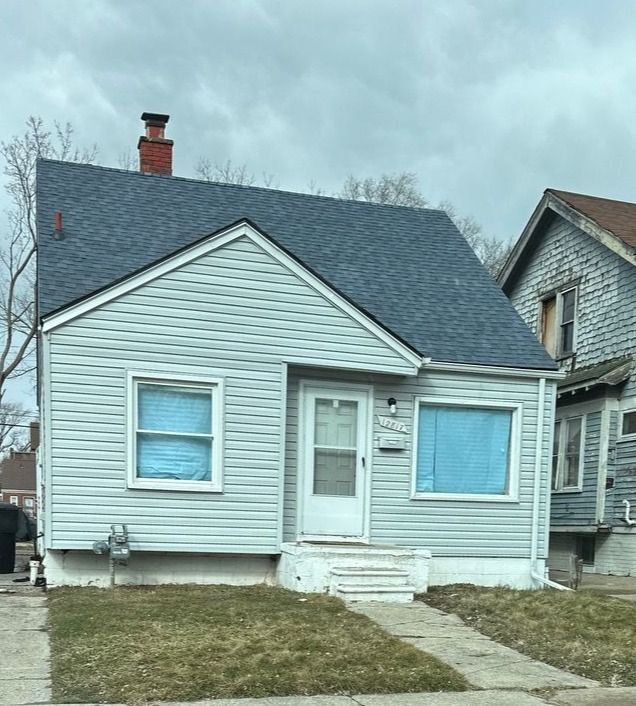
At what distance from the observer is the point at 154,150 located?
1348cm

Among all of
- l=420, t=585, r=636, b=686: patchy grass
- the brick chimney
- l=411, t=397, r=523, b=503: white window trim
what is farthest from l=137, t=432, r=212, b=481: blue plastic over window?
the brick chimney

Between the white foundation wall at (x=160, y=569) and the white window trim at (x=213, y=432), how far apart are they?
816 mm

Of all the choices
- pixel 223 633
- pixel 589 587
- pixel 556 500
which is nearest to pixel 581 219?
pixel 556 500

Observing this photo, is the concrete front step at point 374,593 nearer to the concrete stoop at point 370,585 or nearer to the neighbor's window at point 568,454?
the concrete stoop at point 370,585

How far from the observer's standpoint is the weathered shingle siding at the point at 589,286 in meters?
14.1

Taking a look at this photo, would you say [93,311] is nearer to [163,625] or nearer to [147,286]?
[147,286]

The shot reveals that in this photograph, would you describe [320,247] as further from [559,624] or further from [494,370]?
[559,624]

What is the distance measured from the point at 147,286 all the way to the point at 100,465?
2082 millimetres

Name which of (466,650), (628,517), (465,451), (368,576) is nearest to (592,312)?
(628,517)

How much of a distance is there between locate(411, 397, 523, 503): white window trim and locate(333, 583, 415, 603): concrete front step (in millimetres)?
1698

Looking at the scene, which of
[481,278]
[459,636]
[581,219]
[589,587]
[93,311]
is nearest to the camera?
[459,636]

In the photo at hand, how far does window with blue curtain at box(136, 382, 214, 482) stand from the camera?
8.88 meters

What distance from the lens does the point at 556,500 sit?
15.4 metres

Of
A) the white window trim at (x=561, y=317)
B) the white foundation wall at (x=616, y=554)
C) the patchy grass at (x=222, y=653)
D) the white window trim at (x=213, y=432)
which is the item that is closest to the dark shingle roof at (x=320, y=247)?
the white window trim at (x=213, y=432)
